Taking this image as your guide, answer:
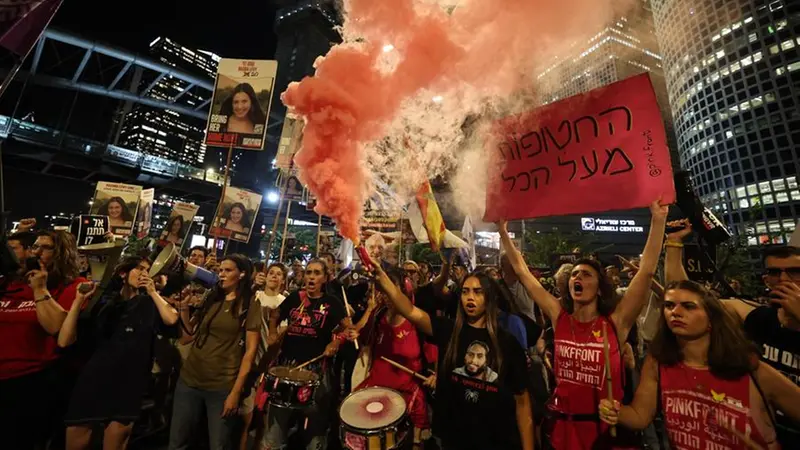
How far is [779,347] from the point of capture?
106 inches

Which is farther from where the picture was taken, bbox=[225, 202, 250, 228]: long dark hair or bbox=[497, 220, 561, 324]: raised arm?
bbox=[225, 202, 250, 228]: long dark hair

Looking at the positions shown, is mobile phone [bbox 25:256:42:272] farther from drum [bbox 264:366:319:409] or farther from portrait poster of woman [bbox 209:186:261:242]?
portrait poster of woman [bbox 209:186:261:242]

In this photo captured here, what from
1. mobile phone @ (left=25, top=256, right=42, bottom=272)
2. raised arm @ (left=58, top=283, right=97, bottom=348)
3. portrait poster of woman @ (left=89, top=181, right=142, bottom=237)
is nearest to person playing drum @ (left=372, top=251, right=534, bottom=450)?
raised arm @ (left=58, top=283, right=97, bottom=348)

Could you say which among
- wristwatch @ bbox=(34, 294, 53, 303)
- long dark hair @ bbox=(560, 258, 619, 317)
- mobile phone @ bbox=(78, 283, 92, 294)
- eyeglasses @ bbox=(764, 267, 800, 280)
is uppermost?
eyeglasses @ bbox=(764, 267, 800, 280)

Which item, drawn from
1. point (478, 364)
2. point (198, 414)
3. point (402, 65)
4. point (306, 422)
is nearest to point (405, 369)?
point (478, 364)

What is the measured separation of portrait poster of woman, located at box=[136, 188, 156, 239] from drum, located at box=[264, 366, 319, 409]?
11.9 meters


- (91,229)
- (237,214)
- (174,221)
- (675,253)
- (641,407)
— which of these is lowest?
(641,407)

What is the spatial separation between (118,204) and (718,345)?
1609cm

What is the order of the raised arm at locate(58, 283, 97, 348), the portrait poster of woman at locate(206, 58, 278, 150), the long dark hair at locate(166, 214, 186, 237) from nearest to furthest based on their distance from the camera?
the raised arm at locate(58, 283, 97, 348), the portrait poster of woman at locate(206, 58, 278, 150), the long dark hair at locate(166, 214, 186, 237)

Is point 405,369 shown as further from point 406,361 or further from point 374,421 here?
point 374,421

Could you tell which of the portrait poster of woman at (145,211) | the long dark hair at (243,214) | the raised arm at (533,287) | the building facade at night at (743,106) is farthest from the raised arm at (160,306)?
the building facade at night at (743,106)

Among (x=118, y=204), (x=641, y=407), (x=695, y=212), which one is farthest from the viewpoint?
(x=118, y=204)

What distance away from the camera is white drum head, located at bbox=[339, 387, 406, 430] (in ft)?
9.43

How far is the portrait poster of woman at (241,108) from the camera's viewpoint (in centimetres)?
905
